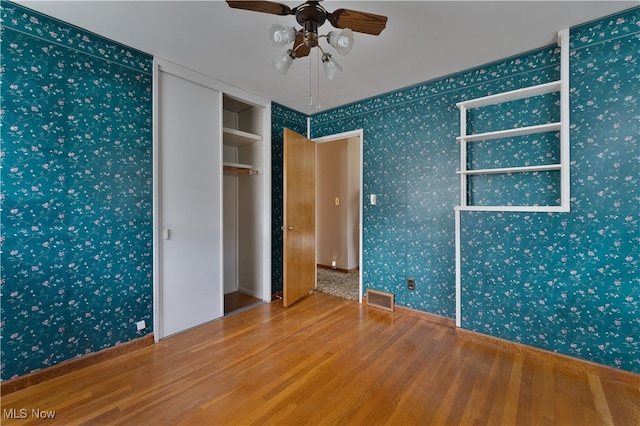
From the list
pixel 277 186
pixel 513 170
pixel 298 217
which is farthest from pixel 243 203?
pixel 513 170

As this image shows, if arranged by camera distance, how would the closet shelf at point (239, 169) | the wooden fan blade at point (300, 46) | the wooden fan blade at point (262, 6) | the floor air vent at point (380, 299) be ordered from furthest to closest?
the closet shelf at point (239, 169)
the floor air vent at point (380, 299)
the wooden fan blade at point (300, 46)
the wooden fan blade at point (262, 6)

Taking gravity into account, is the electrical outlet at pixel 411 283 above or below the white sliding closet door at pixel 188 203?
below

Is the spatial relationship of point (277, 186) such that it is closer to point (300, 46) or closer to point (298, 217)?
point (298, 217)

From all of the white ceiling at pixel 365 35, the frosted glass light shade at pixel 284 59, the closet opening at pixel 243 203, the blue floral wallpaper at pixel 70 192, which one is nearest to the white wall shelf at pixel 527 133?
the white ceiling at pixel 365 35

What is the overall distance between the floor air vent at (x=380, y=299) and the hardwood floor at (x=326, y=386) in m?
0.59

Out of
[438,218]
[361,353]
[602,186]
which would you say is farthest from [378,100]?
[361,353]

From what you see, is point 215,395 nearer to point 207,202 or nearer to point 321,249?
point 207,202

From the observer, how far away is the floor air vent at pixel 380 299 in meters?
3.27

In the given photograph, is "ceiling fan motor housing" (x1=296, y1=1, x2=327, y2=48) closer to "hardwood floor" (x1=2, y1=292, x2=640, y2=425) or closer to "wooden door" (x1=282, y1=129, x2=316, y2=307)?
"wooden door" (x1=282, y1=129, x2=316, y2=307)

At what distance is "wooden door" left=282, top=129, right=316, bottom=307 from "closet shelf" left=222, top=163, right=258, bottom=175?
23.5 inches

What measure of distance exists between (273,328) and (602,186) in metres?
3.10

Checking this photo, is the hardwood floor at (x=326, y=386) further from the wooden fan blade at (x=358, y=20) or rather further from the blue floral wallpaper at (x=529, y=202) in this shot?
the wooden fan blade at (x=358, y=20)

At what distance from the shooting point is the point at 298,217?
3.57 m

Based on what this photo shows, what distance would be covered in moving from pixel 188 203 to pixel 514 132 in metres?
3.18
